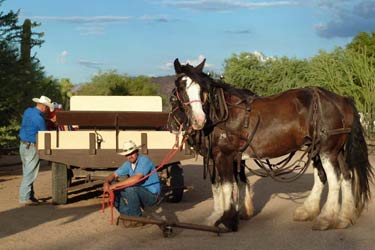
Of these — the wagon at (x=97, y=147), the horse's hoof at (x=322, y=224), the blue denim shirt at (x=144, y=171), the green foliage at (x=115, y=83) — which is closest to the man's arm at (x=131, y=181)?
the blue denim shirt at (x=144, y=171)

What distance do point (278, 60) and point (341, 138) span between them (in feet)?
134

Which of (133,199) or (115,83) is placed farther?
(115,83)

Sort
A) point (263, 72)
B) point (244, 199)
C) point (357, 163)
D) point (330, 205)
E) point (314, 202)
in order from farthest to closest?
1. point (263, 72)
2. point (244, 199)
3. point (314, 202)
4. point (357, 163)
5. point (330, 205)

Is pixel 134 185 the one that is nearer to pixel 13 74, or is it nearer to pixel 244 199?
pixel 244 199

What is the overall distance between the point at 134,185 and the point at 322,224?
2.67m

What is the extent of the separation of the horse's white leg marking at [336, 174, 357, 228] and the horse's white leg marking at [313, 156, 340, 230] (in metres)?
0.09

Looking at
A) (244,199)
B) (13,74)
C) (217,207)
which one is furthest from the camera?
(13,74)

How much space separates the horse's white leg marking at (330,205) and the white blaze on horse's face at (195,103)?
1.96 metres

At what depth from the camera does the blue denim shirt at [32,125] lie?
1052 centimetres

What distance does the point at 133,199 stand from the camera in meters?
8.09

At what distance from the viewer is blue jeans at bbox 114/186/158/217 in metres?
8.10

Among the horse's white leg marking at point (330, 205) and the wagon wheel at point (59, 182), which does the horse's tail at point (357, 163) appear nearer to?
the horse's white leg marking at point (330, 205)

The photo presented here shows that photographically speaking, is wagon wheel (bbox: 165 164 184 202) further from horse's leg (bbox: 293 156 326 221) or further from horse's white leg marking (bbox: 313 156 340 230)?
horse's white leg marking (bbox: 313 156 340 230)

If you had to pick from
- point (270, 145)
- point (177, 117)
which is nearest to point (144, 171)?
point (177, 117)
